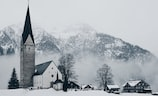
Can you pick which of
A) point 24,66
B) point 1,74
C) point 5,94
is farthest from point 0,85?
point 5,94

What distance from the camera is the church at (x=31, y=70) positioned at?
8562cm

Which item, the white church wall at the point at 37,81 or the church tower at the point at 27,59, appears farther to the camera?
the church tower at the point at 27,59

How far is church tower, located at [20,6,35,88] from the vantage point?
90125 millimetres


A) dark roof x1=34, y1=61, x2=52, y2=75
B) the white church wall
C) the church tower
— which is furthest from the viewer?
the church tower

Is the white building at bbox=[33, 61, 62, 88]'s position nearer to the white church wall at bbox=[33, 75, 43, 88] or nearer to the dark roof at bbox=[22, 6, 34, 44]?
the white church wall at bbox=[33, 75, 43, 88]

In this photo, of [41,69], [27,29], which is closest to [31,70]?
[41,69]

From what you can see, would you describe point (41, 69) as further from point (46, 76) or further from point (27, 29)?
point (27, 29)

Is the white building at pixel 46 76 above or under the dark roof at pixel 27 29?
under

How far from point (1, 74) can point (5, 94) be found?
11878cm

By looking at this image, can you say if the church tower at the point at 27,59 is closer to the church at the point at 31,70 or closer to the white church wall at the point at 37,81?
the church at the point at 31,70

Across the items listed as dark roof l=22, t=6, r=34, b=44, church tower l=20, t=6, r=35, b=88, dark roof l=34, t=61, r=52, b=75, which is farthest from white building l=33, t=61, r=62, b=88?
dark roof l=22, t=6, r=34, b=44

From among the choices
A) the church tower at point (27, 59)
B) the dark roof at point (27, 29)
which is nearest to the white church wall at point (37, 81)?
the church tower at point (27, 59)

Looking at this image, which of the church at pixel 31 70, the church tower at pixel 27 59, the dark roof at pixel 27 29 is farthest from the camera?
the dark roof at pixel 27 29

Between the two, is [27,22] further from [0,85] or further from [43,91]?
[0,85]
